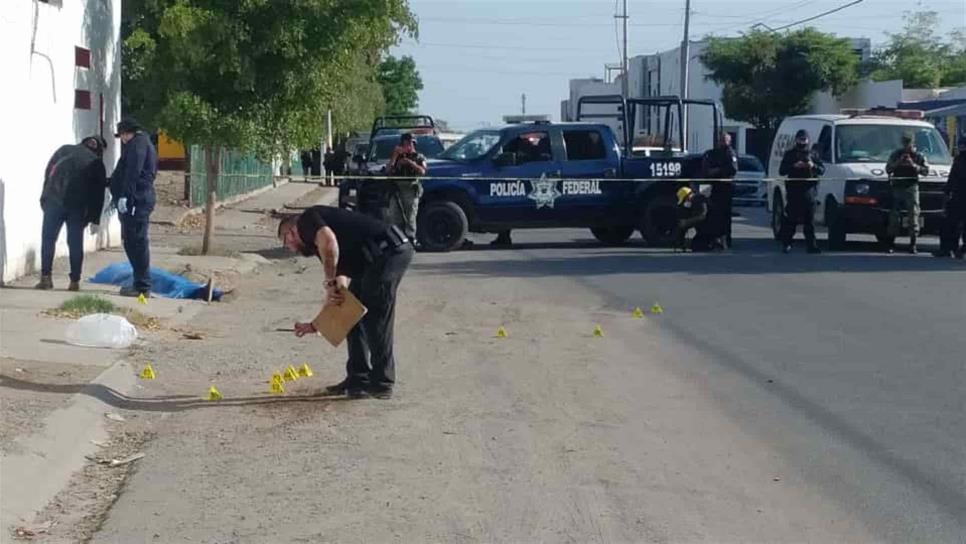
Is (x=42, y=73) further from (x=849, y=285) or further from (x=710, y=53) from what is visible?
(x=710, y=53)

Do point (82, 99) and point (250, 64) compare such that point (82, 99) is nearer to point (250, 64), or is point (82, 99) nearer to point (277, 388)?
point (250, 64)

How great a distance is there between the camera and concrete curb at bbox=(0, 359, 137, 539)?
7.57 metres

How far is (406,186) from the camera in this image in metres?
22.9

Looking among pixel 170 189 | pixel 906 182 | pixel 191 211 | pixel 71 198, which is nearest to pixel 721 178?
pixel 906 182

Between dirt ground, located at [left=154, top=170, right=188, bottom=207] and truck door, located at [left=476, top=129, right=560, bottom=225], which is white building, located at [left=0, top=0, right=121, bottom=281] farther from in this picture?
dirt ground, located at [left=154, top=170, right=188, bottom=207]

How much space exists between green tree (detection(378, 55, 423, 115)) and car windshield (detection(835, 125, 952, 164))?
5083 centimetres

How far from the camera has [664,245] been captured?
2450 cm

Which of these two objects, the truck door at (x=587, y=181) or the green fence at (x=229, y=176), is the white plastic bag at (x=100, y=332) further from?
the green fence at (x=229, y=176)

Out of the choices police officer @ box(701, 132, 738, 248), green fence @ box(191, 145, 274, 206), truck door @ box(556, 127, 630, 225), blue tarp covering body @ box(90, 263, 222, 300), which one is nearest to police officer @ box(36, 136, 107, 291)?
blue tarp covering body @ box(90, 263, 222, 300)

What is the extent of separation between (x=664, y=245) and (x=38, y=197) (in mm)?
10820

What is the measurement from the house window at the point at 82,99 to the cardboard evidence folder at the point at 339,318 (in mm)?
10901

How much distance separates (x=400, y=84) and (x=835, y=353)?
7161 centimetres

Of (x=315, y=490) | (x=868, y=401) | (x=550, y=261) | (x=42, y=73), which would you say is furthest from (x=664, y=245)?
(x=315, y=490)

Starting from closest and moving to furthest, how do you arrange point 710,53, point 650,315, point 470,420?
point 470,420 → point 650,315 → point 710,53
